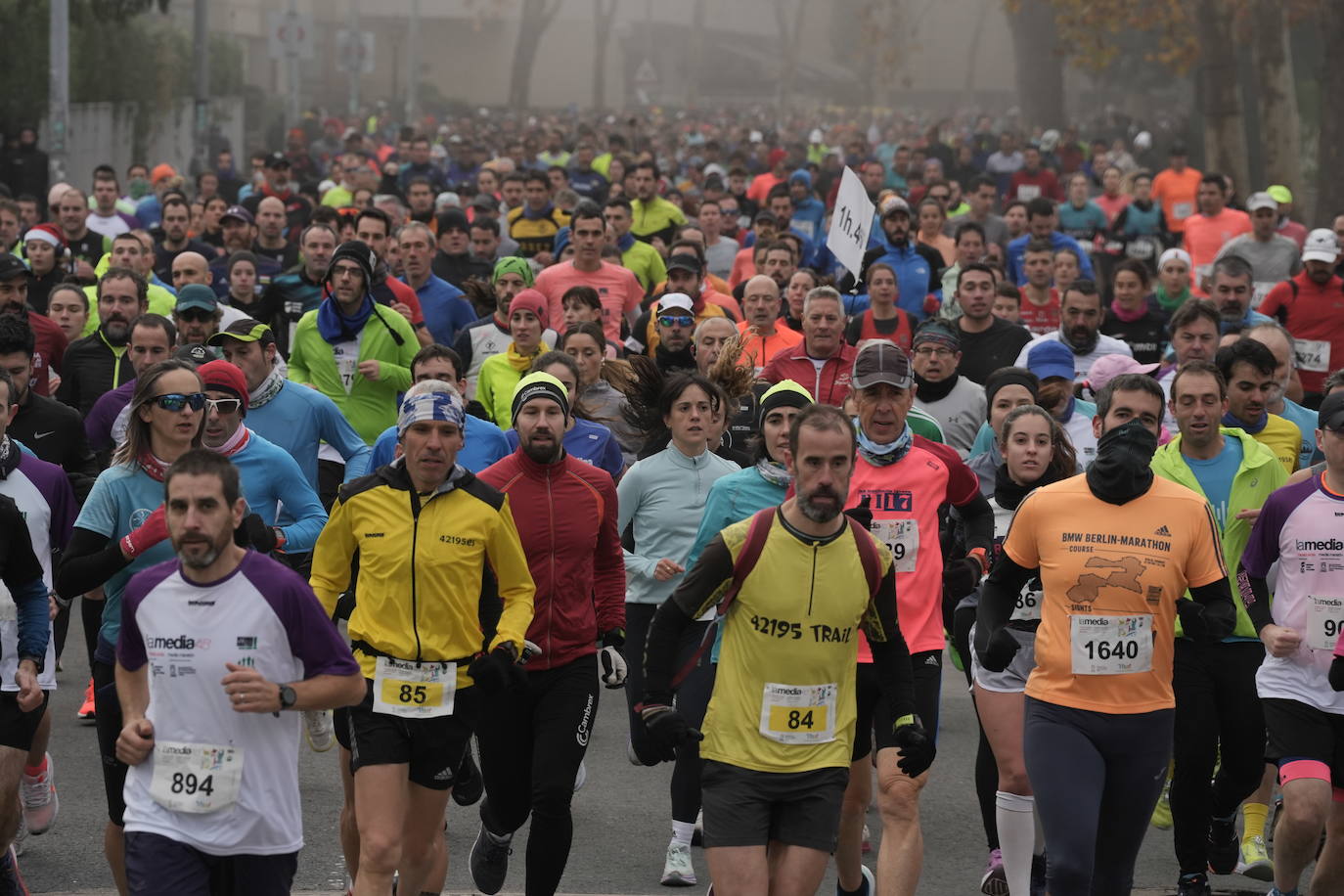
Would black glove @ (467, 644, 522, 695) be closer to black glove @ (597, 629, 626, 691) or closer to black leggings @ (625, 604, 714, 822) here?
black leggings @ (625, 604, 714, 822)

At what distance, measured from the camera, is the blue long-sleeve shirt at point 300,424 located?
8.78 meters

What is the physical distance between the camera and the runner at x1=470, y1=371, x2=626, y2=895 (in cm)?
693

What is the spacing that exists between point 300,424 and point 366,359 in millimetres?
2187

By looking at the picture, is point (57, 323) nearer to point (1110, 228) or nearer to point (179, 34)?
point (1110, 228)

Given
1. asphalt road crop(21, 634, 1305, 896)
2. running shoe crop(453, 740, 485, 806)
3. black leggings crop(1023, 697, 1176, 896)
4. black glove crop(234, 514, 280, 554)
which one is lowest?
asphalt road crop(21, 634, 1305, 896)

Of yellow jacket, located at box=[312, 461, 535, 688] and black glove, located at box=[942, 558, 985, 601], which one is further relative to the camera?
black glove, located at box=[942, 558, 985, 601]

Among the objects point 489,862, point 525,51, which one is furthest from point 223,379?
point 525,51

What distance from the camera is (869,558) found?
6078 millimetres

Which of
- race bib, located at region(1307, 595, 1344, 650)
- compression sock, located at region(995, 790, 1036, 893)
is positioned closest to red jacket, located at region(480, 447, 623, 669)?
compression sock, located at region(995, 790, 1036, 893)

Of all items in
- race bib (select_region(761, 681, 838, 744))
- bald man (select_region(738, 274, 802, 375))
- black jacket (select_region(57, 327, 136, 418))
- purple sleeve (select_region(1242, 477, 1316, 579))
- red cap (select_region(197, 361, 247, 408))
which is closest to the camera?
race bib (select_region(761, 681, 838, 744))

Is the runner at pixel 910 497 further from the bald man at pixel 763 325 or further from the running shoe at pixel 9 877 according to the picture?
the bald man at pixel 763 325

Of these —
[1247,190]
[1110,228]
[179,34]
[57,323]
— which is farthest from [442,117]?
[57,323]

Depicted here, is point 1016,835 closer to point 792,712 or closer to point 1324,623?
point 1324,623

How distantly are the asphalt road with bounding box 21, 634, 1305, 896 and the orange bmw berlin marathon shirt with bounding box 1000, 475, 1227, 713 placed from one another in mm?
1608
